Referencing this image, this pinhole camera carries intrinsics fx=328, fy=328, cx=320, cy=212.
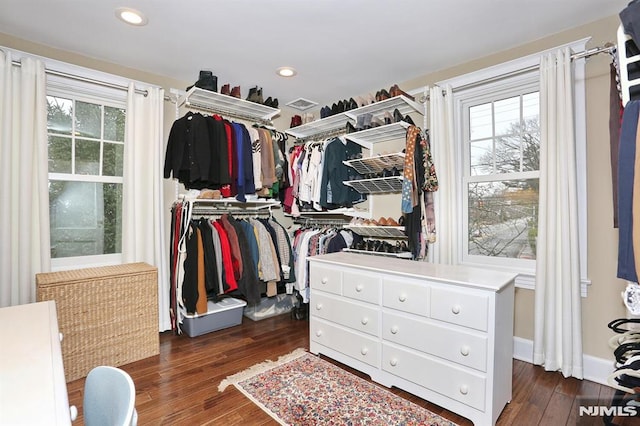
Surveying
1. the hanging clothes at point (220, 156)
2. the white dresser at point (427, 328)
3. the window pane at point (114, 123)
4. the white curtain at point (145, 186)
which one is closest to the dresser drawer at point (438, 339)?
the white dresser at point (427, 328)

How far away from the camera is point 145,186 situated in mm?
3020

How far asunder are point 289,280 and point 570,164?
2.57m

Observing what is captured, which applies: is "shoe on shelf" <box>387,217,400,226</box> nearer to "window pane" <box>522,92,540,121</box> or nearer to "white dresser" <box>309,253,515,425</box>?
"white dresser" <box>309,253,515,425</box>

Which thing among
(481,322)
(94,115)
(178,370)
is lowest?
(178,370)

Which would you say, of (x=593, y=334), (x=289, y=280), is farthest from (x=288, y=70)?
(x=593, y=334)

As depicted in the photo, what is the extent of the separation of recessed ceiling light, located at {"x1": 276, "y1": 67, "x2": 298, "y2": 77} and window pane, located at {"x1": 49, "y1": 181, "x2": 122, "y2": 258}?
186cm

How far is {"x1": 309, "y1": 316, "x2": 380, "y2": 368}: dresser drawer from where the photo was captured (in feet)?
7.36

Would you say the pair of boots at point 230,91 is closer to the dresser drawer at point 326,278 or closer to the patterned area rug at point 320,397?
the dresser drawer at point 326,278

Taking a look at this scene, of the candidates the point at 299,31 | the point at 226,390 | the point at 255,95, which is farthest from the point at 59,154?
the point at 226,390

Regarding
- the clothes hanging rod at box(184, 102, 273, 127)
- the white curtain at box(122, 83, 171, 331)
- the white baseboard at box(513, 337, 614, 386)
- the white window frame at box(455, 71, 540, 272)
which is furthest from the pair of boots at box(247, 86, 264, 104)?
the white baseboard at box(513, 337, 614, 386)

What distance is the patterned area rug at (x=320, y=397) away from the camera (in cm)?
184

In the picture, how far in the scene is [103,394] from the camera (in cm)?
92

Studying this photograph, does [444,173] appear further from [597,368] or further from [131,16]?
[131,16]

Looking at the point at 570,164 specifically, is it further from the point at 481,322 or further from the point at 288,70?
the point at 288,70
